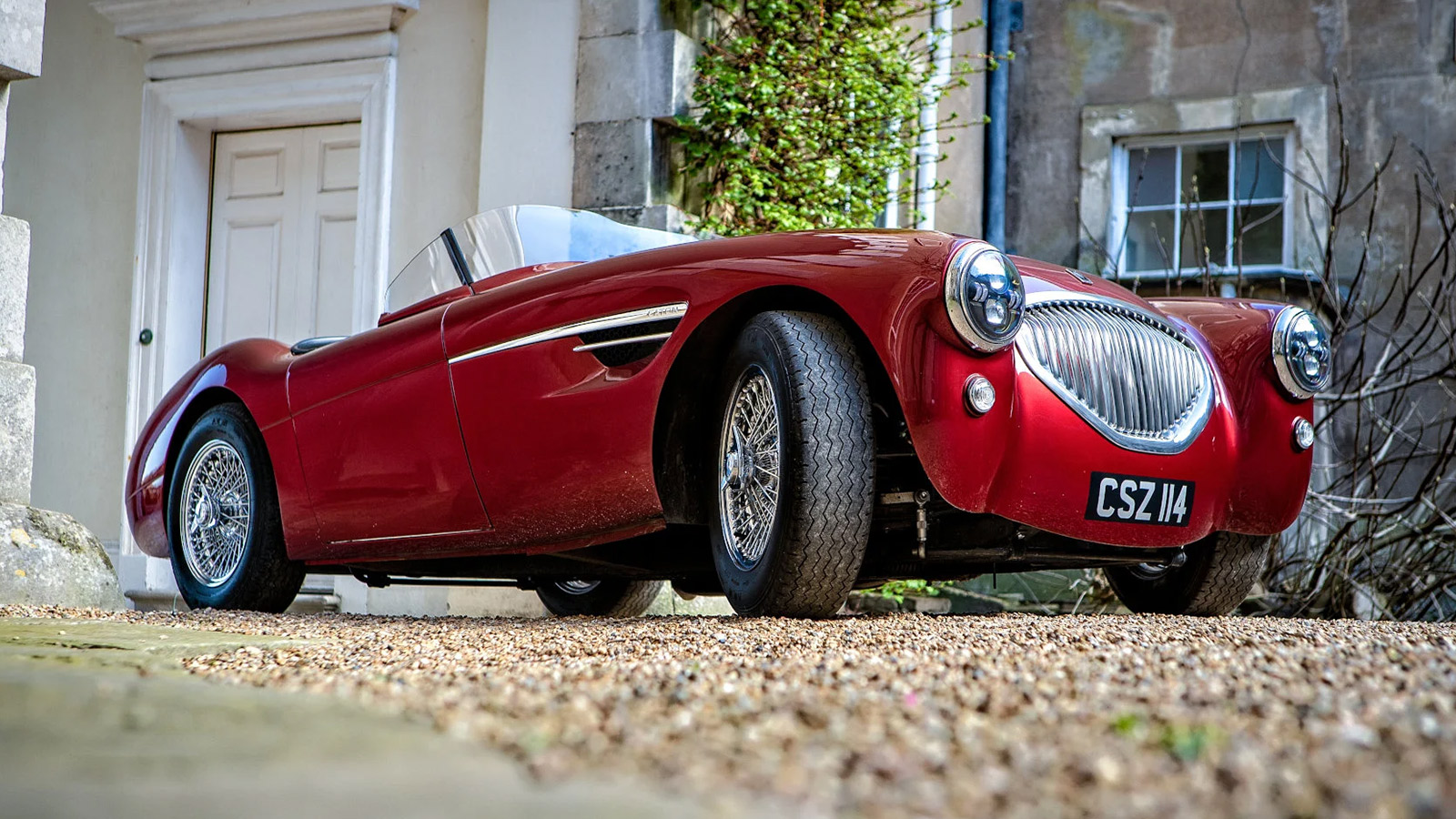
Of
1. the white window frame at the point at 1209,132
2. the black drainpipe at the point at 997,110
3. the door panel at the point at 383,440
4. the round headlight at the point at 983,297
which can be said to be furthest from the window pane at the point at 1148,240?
the round headlight at the point at 983,297

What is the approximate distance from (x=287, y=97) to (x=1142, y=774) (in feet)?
22.6

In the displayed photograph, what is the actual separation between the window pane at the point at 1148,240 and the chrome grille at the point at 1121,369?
644 cm

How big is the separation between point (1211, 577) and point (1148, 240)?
6.41 metres

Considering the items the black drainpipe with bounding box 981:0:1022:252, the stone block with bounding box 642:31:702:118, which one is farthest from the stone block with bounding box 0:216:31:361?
the black drainpipe with bounding box 981:0:1022:252

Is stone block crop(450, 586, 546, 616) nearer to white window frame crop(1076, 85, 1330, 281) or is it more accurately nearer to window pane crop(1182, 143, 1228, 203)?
white window frame crop(1076, 85, 1330, 281)

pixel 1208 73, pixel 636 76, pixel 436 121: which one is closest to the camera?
pixel 636 76

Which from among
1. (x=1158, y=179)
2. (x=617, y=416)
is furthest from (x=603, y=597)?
(x=1158, y=179)

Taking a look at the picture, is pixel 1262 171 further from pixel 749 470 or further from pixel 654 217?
pixel 749 470

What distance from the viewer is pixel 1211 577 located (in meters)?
3.95

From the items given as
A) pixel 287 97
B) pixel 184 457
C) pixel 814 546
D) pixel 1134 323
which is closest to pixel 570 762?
pixel 814 546

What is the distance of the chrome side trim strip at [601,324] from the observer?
3371 mm

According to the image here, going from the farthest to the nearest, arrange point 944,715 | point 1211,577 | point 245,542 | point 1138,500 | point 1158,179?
point 1158,179
point 245,542
point 1211,577
point 1138,500
point 944,715

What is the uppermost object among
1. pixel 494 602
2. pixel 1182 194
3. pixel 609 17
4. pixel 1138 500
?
pixel 609 17

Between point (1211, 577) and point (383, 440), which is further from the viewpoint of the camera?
point (383, 440)
